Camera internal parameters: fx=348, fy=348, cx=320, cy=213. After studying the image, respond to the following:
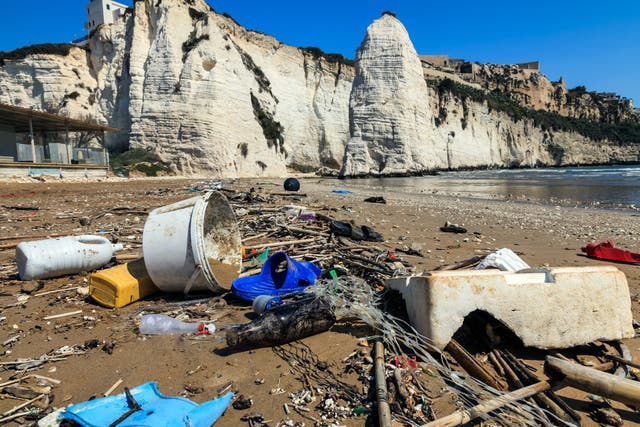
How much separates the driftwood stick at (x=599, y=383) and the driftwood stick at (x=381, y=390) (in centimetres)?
100

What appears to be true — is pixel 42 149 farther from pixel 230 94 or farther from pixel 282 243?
pixel 282 243

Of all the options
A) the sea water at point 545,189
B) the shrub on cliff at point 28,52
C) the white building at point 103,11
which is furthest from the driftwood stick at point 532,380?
the white building at point 103,11

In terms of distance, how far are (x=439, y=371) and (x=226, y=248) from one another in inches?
116

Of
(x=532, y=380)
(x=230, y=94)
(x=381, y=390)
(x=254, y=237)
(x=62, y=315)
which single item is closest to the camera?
(x=381, y=390)

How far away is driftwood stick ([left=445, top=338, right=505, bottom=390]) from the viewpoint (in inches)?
87.0

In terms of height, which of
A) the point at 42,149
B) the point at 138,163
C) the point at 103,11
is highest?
the point at 103,11

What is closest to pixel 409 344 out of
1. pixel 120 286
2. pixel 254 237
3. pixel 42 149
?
pixel 120 286

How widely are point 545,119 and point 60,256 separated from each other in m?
88.2

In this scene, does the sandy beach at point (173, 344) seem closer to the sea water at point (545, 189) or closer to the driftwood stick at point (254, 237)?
Answer: the driftwood stick at point (254, 237)

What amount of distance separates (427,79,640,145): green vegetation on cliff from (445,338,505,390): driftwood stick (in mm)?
57852

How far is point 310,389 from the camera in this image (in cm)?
221

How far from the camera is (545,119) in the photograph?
73.4 metres

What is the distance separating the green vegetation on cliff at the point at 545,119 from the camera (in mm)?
56938

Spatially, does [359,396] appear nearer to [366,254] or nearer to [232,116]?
[366,254]
